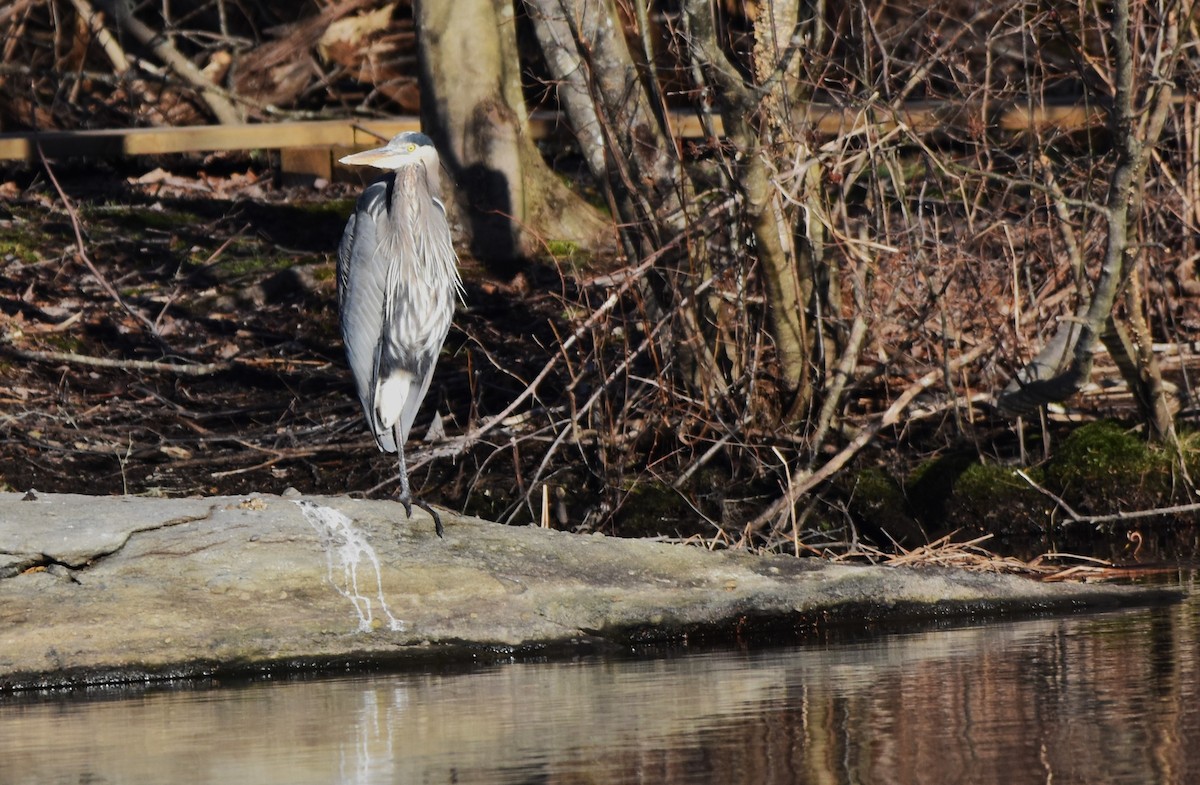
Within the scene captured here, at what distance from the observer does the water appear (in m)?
3.66

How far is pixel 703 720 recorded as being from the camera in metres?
4.23

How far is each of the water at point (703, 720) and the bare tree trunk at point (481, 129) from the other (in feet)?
21.2

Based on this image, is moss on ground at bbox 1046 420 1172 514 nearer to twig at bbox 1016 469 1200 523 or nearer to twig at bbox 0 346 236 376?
twig at bbox 1016 469 1200 523

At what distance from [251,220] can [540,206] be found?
2290 millimetres

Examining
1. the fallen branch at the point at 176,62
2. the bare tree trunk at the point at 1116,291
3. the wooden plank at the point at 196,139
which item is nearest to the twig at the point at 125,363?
the wooden plank at the point at 196,139

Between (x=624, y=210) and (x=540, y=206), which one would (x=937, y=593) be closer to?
(x=624, y=210)

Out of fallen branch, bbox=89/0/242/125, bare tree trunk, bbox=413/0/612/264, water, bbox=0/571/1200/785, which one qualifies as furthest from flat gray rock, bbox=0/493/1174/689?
fallen branch, bbox=89/0/242/125

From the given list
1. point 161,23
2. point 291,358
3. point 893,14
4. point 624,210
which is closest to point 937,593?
point 624,210

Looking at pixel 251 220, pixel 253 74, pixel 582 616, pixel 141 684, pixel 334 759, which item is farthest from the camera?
pixel 253 74

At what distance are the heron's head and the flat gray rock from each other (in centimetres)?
184

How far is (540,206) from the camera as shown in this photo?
1165cm

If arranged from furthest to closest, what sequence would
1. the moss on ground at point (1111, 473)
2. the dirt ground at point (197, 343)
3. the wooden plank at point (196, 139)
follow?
the wooden plank at point (196, 139) → the dirt ground at point (197, 343) → the moss on ground at point (1111, 473)

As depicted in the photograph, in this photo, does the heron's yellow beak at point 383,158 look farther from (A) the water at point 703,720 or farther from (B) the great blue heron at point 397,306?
(A) the water at point 703,720

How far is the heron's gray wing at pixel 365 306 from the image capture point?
746 cm
